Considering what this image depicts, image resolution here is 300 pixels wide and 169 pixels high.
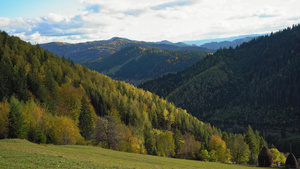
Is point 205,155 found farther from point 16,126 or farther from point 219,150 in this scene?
point 16,126

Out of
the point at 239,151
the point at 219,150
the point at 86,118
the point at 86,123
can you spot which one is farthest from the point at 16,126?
the point at 239,151

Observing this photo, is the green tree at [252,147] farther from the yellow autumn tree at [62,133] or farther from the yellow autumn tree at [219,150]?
the yellow autumn tree at [62,133]

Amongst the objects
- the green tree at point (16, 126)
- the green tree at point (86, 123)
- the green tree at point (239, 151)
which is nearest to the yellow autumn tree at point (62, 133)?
the green tree at point (16, 126)

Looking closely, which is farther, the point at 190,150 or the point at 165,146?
the point at 190,150

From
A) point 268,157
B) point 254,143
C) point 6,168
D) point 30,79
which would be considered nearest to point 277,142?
point 254,143

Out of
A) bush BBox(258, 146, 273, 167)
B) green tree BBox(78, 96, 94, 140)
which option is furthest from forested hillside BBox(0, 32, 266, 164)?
bush BBox(258, 146, 273, 167)

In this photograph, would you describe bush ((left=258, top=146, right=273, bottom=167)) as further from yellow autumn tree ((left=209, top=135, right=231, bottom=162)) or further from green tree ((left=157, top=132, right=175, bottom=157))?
green tree ((left=157, top=132, right=175, bottom=157))

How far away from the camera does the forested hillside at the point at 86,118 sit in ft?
228

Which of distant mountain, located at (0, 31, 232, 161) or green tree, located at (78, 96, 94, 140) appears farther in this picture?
green tree, located at (78, 96, 94, 140)

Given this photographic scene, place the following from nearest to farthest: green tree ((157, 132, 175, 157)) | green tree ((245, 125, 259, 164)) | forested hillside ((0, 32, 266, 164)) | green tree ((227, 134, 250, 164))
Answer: forested hillside ((0, 32, 266, 164))
green tree ((157, 132, 175, 157))
green tree ((227, 134, 250, 164))
green tree ((245, 125, 259, 164))

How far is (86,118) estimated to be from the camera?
92312mm

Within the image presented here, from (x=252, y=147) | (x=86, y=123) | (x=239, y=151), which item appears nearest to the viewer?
(x=86, y=123)

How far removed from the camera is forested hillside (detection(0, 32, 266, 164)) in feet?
228

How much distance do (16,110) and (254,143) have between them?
341ft
